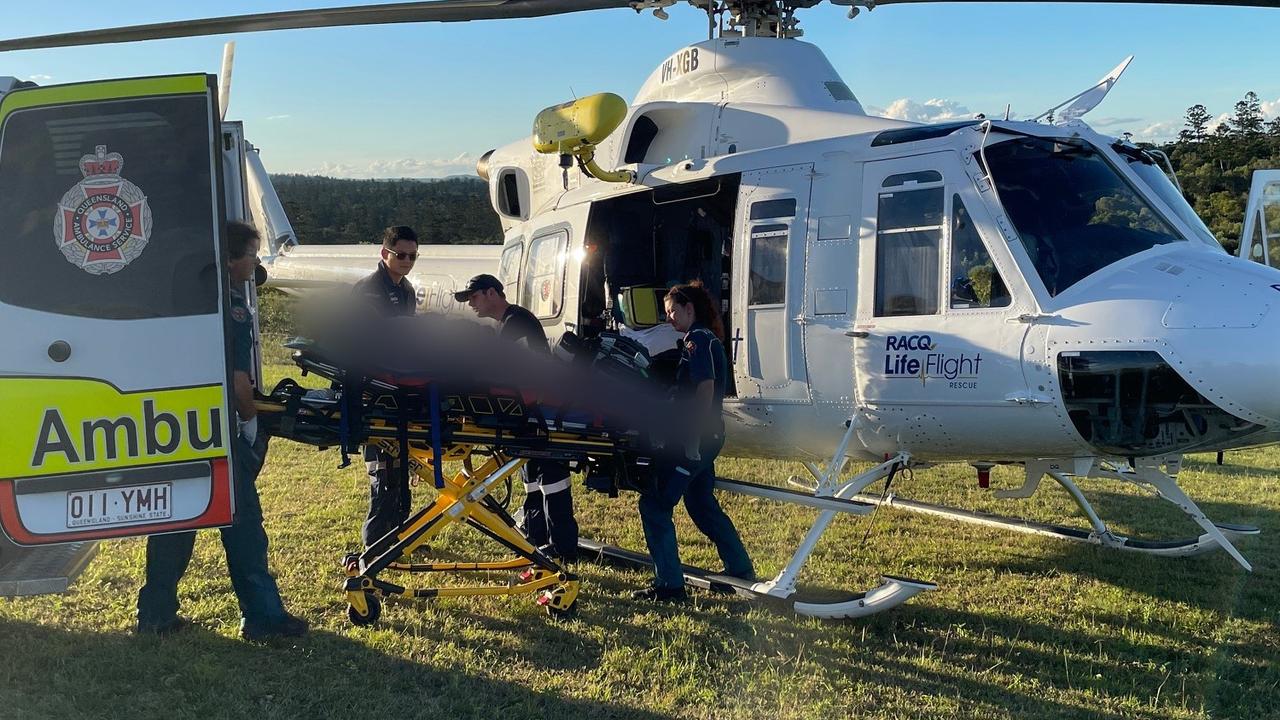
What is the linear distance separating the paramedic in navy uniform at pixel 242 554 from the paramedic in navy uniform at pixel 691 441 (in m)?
1.87

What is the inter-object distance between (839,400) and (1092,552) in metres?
2.49

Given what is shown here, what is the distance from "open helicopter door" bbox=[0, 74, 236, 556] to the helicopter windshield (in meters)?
3.70

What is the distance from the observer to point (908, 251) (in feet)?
16.4

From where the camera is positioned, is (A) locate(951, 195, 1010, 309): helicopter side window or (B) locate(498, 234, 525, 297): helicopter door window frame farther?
(B) locate(498, 234, 525, 297): helicopter door window frame

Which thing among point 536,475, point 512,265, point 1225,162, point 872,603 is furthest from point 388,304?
point 1225,162

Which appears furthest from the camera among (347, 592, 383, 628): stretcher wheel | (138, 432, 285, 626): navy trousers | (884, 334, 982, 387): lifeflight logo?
(347, 592, 383, 628): stretcher wheel

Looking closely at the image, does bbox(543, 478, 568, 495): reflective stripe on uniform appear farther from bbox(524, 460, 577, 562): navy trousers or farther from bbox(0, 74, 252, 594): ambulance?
bbox(0, 74, 252, 594): ambulance

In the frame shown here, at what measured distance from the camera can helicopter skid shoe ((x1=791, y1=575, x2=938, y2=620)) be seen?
4594mm

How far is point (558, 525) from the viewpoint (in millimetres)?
6055

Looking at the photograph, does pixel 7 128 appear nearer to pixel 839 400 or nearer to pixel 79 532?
pixel 79 532

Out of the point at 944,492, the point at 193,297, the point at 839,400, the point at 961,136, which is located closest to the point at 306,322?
the point at 193,297

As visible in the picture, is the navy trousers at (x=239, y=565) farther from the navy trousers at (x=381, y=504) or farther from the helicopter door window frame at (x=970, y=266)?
the helicopter door window frame at (x=970, y=266)

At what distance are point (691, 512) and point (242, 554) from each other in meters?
2.39

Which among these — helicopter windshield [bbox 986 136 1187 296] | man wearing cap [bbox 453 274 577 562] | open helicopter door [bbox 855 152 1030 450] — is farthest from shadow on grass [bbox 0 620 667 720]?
helicopter windshield [bbox 986 136 1187 296]
